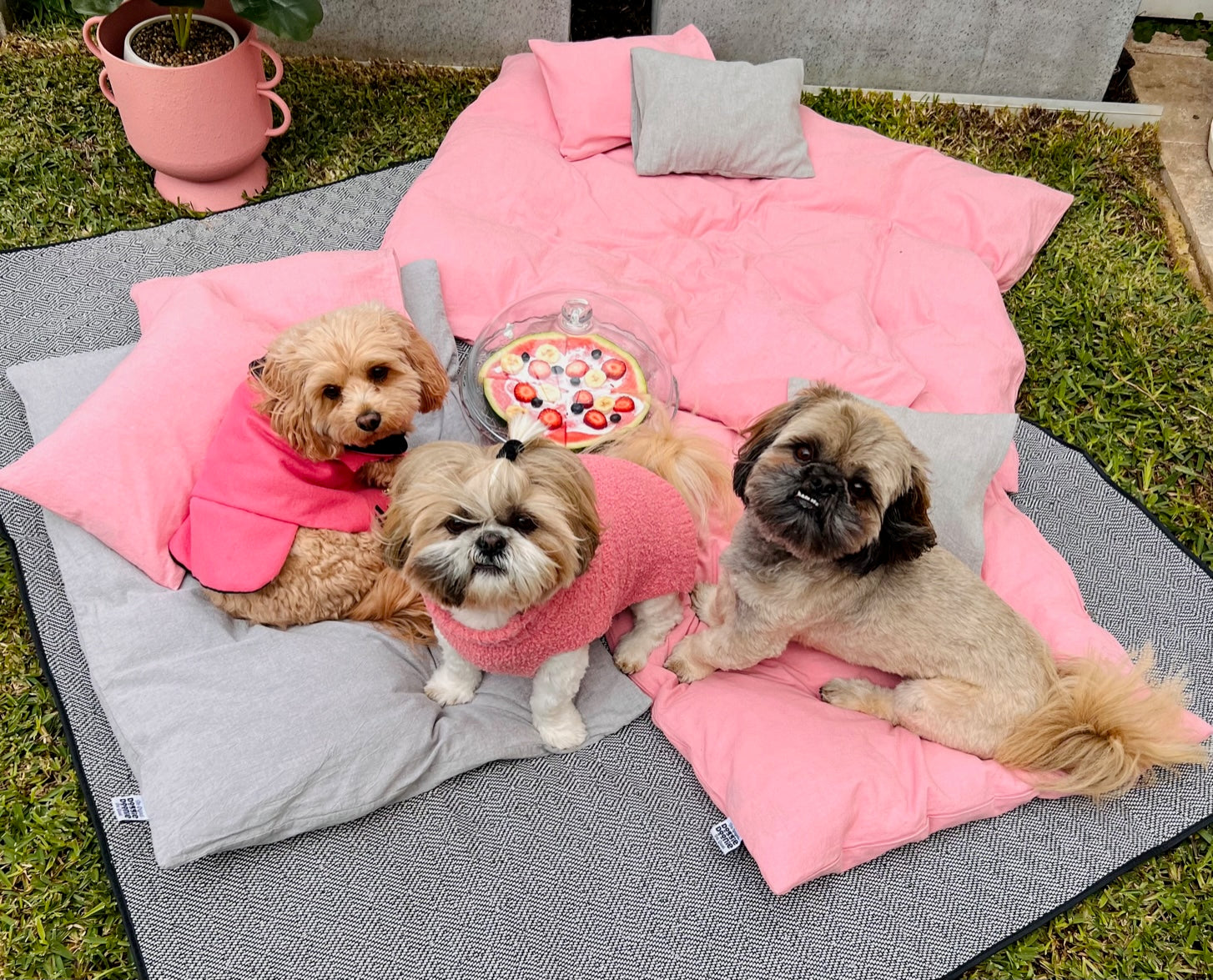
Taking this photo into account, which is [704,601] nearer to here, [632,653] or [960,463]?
[632,653]

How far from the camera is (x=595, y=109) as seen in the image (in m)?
4.51

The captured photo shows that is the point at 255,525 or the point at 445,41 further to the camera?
the point at 445,41

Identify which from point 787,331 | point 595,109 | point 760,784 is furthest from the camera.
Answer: point 595,109

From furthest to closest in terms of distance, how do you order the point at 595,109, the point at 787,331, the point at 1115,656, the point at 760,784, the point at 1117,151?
the point at 1117,151
the point at 595,109
the point at 787,331
the point at 1115,656
the point at 760,784

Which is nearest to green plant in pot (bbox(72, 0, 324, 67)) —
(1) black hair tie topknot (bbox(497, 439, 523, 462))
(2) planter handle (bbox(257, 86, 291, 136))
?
(2) planter handle (bbox(257, 86, 291, 136))

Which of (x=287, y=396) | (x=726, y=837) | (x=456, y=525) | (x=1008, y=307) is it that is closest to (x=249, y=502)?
(x=287, y=396)

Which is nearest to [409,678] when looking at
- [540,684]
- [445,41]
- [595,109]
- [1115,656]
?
[540,684]

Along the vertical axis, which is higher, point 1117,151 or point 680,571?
point 1117,151

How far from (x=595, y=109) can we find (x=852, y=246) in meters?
1.42

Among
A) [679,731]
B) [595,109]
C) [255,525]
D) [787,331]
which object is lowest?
[679,731]

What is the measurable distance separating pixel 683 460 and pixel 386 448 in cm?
93

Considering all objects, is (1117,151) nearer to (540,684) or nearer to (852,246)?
(852,246)

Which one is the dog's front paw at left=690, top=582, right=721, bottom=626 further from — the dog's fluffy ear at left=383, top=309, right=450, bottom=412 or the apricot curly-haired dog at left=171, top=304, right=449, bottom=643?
Answer: the dog's fluffy ear at left=383, top=309, right=450, bottom=412

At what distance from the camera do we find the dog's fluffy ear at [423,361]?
9.27ft
